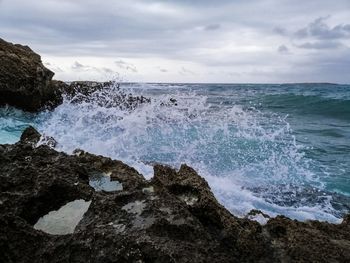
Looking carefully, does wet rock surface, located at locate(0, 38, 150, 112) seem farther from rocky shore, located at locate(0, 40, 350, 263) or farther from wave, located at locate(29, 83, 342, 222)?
rocky shore, located at locate(0, 40, 350, 263)

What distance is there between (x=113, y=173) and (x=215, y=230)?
1712mm

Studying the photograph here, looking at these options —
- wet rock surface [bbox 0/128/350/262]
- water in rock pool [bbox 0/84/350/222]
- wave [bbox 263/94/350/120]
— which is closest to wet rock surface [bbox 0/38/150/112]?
water in rock pool [bbox 0/84/350/222]

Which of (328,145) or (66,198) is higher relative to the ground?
(66,198)

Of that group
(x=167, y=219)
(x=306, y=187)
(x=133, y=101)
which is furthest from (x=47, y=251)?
(x=133, y=101)

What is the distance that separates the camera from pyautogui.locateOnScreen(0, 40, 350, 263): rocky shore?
2939 millimetres

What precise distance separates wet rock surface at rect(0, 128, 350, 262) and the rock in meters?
9.09

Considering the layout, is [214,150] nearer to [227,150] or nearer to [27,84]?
[227,150]

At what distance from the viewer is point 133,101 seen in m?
17.0

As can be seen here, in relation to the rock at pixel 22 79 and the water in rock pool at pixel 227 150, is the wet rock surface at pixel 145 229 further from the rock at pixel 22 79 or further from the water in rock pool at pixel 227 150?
the rock at pixel 22 79

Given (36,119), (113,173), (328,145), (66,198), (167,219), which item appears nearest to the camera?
(167,219)

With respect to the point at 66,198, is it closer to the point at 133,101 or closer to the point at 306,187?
the point at 306,187

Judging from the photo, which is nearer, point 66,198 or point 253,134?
point 66,198

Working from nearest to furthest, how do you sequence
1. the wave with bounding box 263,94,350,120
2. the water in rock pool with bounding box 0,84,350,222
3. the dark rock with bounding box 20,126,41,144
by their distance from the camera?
the dark rock with bounding box 20,126,41,144 → the water in rock pool with bounding box 0,84,350,222 → the wave with bounding box 263,94,350,120

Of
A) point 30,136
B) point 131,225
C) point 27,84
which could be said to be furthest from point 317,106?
point 131,225
